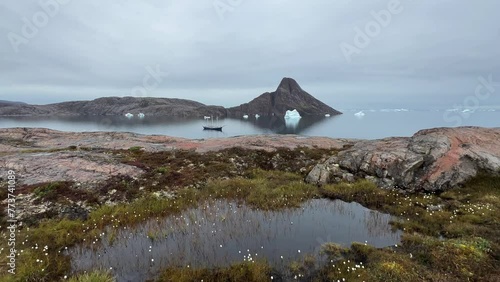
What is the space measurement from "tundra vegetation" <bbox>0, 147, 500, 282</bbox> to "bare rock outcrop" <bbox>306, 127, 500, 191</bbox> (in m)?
1.03

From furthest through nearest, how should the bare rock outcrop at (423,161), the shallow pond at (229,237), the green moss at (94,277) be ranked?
1. the bare rock outcrop at (423,161)
2. the shallow pond at (229,237)
3. the green moss at (94,277)

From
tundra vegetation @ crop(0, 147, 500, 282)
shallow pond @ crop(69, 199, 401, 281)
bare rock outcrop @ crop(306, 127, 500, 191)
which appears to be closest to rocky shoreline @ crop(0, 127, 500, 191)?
bare rock outcrop @ crop(306, 127, 500, 191)

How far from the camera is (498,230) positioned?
13.7 meters

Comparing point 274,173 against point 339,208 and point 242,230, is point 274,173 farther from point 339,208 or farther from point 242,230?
point 242,230

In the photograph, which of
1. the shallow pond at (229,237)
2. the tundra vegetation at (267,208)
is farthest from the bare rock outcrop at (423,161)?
the shallow pond at (229,237)

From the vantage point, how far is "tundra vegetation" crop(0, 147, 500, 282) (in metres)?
10.6

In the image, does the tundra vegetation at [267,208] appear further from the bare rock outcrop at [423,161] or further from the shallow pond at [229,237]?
the bare rock outcrop at [423,161]

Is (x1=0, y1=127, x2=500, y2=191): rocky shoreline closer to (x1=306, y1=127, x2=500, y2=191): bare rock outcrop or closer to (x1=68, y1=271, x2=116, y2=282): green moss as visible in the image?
(x1=306, y1=127, x2=500, y2=191): bare rock outcrop

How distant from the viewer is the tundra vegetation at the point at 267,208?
10.6 m

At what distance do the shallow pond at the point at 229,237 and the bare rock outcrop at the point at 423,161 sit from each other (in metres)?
5.29

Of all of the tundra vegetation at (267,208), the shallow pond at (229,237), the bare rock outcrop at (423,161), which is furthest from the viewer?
the bare rock outcrop at (423,161)

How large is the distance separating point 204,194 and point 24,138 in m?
36.9

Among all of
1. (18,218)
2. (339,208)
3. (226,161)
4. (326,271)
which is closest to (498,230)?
(339,208)

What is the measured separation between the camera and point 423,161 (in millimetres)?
21562
